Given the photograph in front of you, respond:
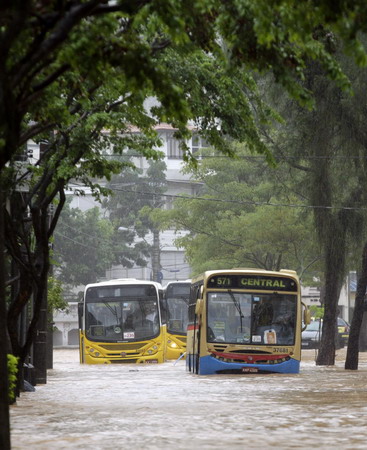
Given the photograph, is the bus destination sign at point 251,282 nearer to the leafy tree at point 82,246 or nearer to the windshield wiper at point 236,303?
the windshield wiper at point 236,303

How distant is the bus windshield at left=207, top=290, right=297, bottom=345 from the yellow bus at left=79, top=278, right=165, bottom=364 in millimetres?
11017

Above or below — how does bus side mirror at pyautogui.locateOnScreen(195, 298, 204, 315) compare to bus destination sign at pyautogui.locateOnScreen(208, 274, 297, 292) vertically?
below

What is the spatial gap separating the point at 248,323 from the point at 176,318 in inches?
777

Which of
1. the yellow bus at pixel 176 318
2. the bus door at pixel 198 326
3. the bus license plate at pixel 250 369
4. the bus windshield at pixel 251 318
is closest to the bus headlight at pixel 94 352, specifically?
the yellow bus at pixel 176 318

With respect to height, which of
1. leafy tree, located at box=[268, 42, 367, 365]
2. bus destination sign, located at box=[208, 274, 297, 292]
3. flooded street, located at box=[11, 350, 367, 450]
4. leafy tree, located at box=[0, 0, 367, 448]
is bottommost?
flooded street, located at box=[11, 350, 367, 450]

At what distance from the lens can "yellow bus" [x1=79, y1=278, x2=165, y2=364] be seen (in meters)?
39.8

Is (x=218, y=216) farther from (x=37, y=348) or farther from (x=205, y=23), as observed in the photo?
(x=205, y=23)

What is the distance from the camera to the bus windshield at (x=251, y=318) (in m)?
28.8

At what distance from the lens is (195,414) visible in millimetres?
15453

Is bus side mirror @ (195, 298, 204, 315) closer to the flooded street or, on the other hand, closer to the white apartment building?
the flooded street

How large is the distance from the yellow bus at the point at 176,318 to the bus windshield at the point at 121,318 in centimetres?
713

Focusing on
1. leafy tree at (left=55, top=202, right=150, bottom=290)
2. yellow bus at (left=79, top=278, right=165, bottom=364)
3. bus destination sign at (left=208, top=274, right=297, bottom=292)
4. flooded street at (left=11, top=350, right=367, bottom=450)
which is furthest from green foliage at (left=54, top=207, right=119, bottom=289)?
flooded street at (left=11, top=350, right=367, bottom=450)

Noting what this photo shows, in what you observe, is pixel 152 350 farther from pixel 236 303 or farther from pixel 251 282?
pixel 251 282

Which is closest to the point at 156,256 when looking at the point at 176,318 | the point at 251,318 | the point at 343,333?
the point at 343,333
